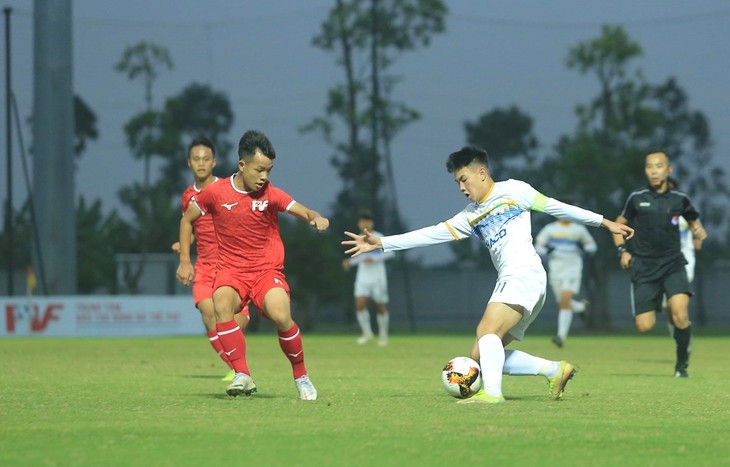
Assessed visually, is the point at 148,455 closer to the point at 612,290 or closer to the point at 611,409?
the point at 611,409

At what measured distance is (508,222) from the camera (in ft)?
32.1

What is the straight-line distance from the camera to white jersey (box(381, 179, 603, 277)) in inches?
385

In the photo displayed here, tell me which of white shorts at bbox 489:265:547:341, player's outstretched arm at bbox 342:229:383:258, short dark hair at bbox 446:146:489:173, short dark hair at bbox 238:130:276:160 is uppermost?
short dark hair at bbox 238:130:276:160

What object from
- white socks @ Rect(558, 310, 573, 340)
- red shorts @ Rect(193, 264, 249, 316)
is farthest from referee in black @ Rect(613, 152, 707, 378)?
white socks @ Rect(558, 310, 573, 340)

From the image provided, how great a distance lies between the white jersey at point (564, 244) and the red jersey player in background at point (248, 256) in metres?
13.4

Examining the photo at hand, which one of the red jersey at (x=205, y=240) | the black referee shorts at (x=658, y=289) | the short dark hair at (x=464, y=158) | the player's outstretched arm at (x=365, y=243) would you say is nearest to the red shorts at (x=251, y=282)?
the player's outstretched arm at (x=365, y=243)

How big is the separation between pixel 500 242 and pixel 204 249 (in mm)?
4219

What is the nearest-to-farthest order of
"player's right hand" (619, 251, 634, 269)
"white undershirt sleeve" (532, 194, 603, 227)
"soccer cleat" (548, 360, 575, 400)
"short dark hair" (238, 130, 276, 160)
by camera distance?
"white undershirt sleeve" (532, 194, 603, 227) → "soccer cleat" (548, 360, 575, 400) → "short dark hair" (238, 130, 276, 160) → "player's right hand" (619, 251, 634, 269)

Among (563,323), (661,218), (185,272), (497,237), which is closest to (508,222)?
(497,237)

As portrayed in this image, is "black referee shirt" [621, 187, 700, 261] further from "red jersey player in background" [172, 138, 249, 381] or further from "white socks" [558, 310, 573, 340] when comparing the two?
"white socks" [558, 310, 573, 340]

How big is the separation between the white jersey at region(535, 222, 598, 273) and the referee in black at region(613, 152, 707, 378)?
8.94m

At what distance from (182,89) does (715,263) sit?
1963 cm

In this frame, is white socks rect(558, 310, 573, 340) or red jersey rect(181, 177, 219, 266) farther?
white socks rect(558, 310, 573, 340)

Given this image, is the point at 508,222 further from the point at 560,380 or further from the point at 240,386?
the point at 240,386
